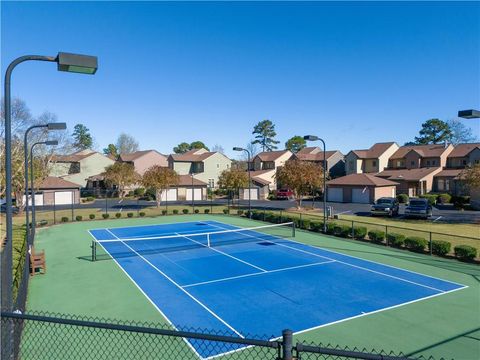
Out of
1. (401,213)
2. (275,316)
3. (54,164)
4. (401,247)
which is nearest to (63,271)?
(275,316)

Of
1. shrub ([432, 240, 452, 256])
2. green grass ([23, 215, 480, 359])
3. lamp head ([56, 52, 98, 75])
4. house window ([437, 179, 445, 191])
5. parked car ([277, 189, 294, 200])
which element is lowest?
green grass ([23, 215, 480, 359])

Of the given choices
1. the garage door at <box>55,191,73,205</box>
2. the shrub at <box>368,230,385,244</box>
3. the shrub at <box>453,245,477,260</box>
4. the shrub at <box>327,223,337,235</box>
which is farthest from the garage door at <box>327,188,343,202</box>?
the garage door at <box>55,191,73,205</box>

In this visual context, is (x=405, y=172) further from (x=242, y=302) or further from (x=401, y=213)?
(x=242, y=302)

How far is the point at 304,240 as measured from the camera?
26.0 meters

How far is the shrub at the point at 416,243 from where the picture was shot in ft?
70.9

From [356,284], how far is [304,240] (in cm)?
1036

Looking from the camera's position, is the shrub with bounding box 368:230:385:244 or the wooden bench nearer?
the wooden bench

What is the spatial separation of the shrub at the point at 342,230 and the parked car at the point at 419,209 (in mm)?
13433

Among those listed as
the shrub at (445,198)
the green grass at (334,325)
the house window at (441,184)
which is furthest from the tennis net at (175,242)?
the house window at (441,184)

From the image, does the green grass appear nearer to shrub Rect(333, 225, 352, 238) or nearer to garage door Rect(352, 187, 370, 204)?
shrub Rect(333, 225, 352, 238)

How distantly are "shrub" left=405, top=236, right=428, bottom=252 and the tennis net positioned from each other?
7.72m

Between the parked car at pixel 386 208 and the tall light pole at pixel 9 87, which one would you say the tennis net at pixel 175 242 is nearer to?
the tall light pole at pixel 9 87

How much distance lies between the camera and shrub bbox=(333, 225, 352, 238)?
26589 mm

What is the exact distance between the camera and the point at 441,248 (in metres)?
20.6
